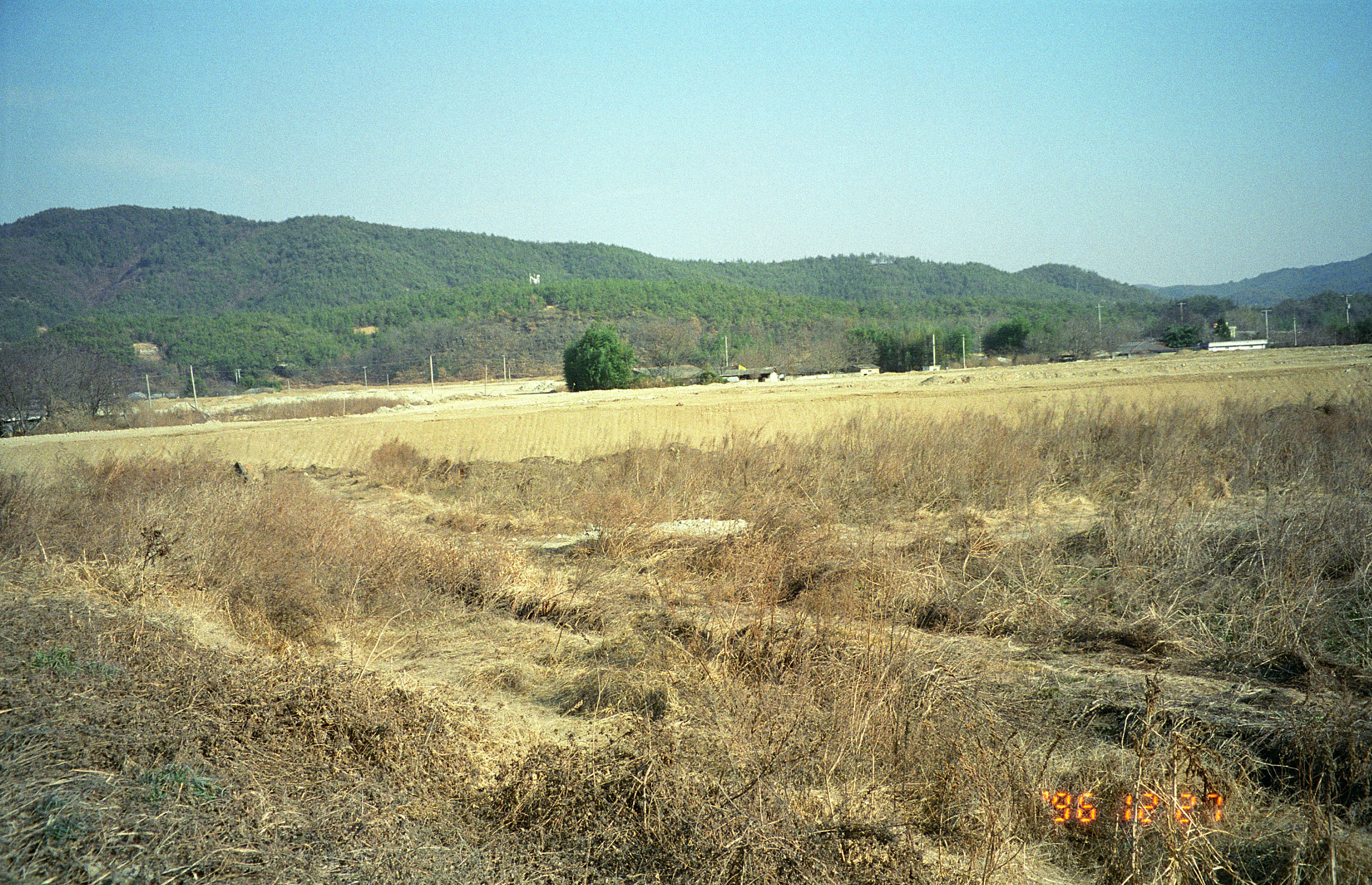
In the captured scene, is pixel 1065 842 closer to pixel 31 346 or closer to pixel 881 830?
pixel 881 830

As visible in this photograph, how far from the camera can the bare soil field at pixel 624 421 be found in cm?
1853

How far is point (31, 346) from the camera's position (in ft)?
118

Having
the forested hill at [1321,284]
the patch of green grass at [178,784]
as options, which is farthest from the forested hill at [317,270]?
the patch of green grass at [178,784]

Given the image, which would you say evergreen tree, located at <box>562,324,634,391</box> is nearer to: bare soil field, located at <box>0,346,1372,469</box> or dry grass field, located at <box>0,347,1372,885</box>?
bare soil field, located at <box>0,346,1372,469</box>

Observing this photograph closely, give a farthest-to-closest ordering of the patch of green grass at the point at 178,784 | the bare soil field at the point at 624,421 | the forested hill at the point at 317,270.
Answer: the forested hill at the point at 317,270 < the bare soil field at the point at 624,421 < the patch of green grass at the point at 178,784

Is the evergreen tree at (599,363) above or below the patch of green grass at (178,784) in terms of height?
above

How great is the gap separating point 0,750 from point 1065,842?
13.8 ft

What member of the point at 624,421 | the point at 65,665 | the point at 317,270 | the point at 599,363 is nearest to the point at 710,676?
the point at 65,665

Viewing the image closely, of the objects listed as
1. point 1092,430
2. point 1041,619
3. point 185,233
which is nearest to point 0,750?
point 1041,619

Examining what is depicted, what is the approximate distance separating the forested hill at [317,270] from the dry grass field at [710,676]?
52.8m

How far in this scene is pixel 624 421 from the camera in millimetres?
21297

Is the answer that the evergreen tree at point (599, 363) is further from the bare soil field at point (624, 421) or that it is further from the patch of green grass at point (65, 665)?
the patch of green grass at point (65, 665)

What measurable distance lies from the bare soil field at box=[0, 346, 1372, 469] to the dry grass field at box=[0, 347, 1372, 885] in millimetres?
5270

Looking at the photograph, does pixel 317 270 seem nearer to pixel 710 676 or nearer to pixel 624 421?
pixel 624 421
